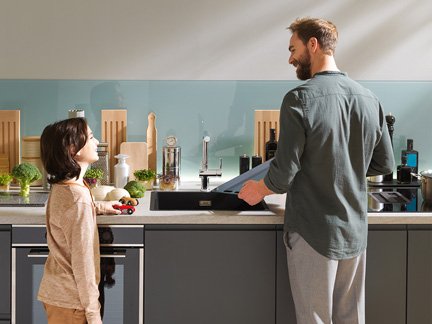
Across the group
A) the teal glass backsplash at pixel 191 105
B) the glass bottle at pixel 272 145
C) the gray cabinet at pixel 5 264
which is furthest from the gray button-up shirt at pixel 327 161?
the teal glass backsplash at pixel 191 105

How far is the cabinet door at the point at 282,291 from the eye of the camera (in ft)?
11.4

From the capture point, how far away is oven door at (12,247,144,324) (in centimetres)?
342

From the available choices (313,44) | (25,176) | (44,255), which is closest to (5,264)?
(44,255)

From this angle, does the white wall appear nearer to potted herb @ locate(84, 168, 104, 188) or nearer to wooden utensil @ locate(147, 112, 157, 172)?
wooden utensil @ locate(147, 112, 157, 172)

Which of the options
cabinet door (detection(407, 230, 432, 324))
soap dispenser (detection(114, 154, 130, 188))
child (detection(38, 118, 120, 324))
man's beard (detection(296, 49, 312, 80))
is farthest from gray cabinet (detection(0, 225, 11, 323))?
cabinet door (detection(407, 230, 432, 324))

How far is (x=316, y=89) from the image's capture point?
3.12 m

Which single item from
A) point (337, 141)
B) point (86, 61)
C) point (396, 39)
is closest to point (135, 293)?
point (337, 141)

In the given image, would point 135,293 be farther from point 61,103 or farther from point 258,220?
point 61,103

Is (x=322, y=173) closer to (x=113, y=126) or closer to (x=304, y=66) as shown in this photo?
(x=304, y=66)

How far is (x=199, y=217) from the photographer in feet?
11.3

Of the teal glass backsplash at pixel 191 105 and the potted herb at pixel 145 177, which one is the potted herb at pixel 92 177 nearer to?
the potted herb at pixel 145 177

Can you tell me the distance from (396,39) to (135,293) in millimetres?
1978

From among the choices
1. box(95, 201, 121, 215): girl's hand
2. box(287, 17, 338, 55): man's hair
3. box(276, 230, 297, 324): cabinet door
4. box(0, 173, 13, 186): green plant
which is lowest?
box(276, 230, 297, 324): cabinet door

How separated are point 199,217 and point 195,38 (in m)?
1.24
